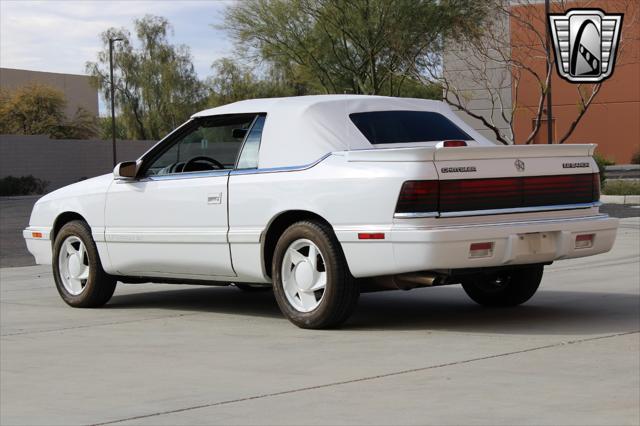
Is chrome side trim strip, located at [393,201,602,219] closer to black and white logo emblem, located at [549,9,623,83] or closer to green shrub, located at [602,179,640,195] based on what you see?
green shrub, located at [602,179,640,195]

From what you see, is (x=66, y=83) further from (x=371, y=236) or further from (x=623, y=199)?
(x=371, y=236)

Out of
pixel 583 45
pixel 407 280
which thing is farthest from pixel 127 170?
pixel 583 45

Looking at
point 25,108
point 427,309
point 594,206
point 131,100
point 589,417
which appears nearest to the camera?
point 589,417

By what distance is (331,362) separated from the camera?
7.11 meters

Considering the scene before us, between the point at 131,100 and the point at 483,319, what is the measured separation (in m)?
65.8

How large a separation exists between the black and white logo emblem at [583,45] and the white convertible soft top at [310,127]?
2752 centimetres

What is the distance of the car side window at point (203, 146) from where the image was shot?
9336 mm

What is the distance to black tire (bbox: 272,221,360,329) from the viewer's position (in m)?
8.25

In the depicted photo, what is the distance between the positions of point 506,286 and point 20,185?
126 ft

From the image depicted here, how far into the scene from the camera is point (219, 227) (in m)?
9.09

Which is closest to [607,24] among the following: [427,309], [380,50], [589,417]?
[380,50]

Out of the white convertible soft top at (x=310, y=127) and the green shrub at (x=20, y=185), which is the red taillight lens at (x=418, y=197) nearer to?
the white convertible soft top at (x=310, y=127)

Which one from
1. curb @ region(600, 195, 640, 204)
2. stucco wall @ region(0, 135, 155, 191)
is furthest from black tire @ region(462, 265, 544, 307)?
stucco wall @ region(0, 135, 155, 191)

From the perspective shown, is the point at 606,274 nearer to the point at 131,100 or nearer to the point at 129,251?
the point at 129,251
